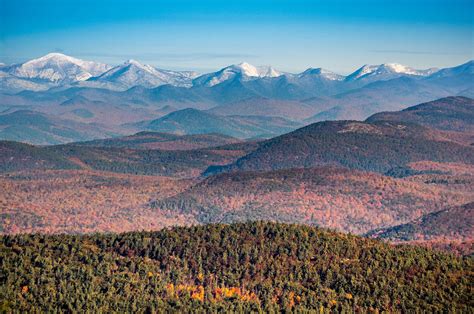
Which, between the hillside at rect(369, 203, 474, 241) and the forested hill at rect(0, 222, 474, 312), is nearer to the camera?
the forested hill at rect(0, 222, 474, 312)

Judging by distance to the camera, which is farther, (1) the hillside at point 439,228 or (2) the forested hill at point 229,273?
(1) the hillside at point 439,228

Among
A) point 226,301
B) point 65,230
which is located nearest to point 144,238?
point 226,301

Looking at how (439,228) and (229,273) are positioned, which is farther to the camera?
(439,228)

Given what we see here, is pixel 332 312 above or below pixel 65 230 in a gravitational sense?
above

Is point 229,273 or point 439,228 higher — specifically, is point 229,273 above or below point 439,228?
above

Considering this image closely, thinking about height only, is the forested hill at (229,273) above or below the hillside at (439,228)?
above

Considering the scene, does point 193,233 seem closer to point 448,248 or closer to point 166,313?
point 166,313

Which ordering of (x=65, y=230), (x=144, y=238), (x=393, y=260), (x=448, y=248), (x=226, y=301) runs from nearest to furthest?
(x=226, y=301) → (x=393, y=260) → (x=144, y=238) → (x=448, y=248) → (x=65, y=230)

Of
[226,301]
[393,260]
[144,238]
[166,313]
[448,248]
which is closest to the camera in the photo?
[166,313]
